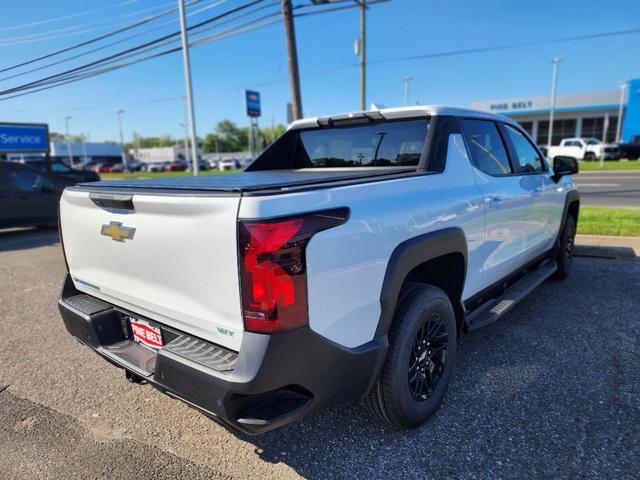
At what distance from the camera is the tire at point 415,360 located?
235 centimetres

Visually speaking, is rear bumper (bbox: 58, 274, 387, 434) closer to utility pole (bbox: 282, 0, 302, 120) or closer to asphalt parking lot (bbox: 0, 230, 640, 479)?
asphalt parking lot (bbox: 0, 230, 640, 479)

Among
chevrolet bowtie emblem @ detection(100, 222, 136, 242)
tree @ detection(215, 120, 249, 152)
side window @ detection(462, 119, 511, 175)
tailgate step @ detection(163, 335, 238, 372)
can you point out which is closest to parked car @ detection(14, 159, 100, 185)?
chevrolet bowtie emblem @ detection(100, 222, 136, 242)

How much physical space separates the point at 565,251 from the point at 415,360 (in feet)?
11.6

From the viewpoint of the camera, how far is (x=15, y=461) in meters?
2.45

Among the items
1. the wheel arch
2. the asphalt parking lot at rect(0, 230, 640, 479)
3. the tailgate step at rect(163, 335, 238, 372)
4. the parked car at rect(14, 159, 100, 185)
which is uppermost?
the parked car at rect(14, 159, 100, 185)

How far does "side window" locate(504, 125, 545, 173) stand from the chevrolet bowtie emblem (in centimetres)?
329

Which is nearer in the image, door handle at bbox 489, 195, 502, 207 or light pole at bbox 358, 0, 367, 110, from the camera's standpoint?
door handle at bbox 489, 195, 502, 207

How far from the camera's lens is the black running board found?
311 centimetres

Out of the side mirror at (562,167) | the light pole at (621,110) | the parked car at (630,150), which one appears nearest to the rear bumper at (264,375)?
the side mirror at (562,167)

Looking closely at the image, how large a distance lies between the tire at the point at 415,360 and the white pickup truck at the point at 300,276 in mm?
11

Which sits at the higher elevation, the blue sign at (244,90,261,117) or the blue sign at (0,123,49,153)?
the blue sign at (244,90,261,117)

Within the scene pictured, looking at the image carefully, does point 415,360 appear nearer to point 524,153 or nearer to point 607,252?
point 524,153

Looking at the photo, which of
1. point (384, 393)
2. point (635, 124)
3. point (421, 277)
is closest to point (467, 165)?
point (421, 277)

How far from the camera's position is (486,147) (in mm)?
3518
